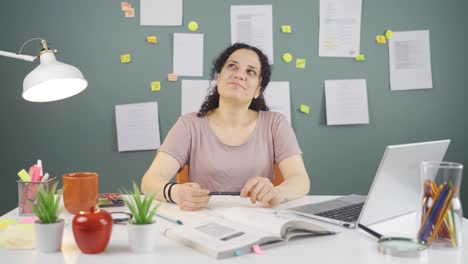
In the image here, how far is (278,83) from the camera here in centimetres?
294

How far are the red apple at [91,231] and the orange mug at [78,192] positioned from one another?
1.17 feet

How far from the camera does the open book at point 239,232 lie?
1048 millimetres

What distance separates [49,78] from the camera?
1.43 m

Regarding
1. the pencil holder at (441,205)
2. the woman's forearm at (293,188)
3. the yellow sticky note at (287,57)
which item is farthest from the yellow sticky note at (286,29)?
the pencil holder at (441,205)

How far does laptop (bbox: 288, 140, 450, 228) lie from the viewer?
1173mm

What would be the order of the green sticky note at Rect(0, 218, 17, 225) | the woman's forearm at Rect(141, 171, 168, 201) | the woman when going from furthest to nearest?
the woman < the woman's forearm at Rect(141, 171, 168, 201) < the green sticky note at Rect(0, 218, 17, 225)

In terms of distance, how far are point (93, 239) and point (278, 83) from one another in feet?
6.75

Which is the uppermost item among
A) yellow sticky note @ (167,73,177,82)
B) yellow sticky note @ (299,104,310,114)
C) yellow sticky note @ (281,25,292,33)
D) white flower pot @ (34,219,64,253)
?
yellow sticky note @ (281,25,292,33)

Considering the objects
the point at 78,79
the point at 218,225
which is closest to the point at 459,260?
the point at 218,225

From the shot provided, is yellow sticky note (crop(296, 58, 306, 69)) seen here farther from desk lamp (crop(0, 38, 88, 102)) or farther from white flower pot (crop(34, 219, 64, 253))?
white flower pot (crop(34, 219, 64, 253))

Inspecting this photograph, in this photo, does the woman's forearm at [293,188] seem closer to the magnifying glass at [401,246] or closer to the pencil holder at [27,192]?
the magnifying glass at [401,246]

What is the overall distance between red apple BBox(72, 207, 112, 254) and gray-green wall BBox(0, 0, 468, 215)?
187 cm

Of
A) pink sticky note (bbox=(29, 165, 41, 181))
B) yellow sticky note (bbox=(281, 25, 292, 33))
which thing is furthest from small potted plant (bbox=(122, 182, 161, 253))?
yellow sticky note (bbox=(281, 25, 292, 33))

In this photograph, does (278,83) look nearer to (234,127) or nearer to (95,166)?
(234,127)
